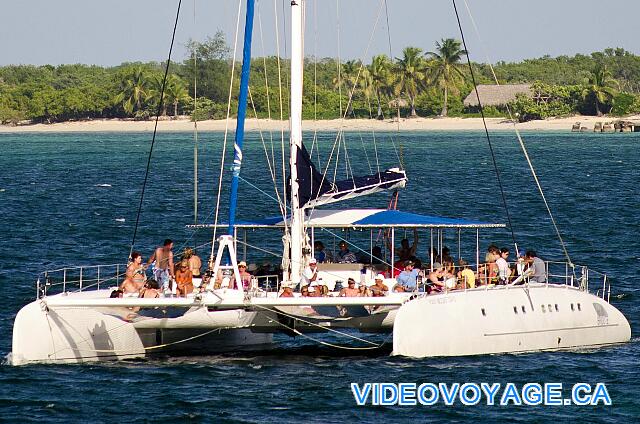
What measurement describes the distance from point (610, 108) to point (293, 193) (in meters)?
160

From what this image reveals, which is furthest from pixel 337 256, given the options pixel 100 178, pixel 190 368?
pixel 100 178

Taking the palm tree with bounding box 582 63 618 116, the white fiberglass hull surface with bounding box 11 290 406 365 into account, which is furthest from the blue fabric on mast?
the palm tree with bounding box 582 63 618 116

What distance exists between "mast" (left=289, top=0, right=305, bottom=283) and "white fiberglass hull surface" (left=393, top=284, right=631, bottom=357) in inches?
117

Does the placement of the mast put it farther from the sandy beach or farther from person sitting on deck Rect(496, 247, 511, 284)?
the sandy beach

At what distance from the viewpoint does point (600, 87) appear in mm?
171500

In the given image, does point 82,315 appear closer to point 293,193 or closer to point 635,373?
point 293,193

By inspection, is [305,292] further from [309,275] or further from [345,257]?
[345,257]

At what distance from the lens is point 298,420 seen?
21609 mm

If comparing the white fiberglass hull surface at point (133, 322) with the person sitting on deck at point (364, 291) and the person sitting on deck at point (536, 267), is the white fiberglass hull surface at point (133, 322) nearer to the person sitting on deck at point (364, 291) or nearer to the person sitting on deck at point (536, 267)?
the person sitting on deck at point (364, 291)

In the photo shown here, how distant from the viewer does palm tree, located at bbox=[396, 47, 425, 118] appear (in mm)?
173250

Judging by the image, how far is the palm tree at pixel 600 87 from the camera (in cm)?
17038

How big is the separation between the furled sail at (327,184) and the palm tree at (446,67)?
147102mm

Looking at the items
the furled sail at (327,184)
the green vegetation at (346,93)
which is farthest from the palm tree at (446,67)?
the furled sail at (327,184)

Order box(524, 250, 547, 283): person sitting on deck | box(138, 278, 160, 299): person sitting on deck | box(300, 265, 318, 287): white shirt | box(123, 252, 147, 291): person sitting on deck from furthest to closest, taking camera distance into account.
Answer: box(524, 250, 547, 283): person sitting on deck, box(300, 265, 318, 287): white shirt, box(123, 252, 147, 291): person sitting on deck, box(138, 278, 160, 299): person sitting on deck
